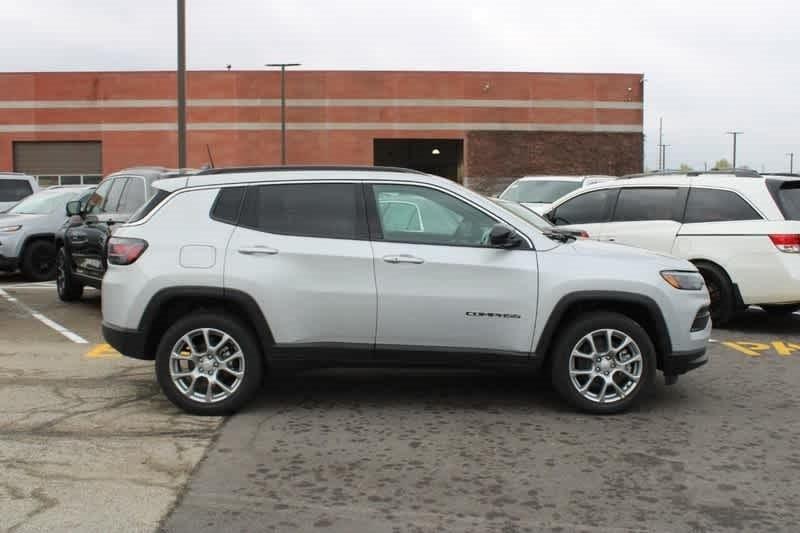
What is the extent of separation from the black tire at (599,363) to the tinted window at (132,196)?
21.6 feet

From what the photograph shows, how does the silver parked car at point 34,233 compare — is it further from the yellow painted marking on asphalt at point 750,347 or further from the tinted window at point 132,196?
the yellow painted marking on asphalt at point 750,347

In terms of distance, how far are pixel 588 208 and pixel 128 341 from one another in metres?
6.88

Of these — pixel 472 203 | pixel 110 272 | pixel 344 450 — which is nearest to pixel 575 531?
pixel 344 450

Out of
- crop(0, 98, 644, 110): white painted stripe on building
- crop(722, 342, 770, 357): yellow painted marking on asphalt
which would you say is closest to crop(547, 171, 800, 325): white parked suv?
crop(722, 342, 770, 357): yellow painted marking on asphalt

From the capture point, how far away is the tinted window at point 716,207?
10156mm

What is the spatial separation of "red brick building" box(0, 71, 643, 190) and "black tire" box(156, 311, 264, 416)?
3945 centimetres

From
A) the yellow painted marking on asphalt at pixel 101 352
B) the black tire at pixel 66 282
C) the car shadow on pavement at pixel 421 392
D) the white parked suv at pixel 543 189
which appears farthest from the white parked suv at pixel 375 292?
the white parked suv at pixel 543 189

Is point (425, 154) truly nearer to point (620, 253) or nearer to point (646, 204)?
point (646, 204)

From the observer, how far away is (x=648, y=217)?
11.0 metres

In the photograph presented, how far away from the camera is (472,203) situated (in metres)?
6.47

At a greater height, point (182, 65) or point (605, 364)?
point (182, 65)

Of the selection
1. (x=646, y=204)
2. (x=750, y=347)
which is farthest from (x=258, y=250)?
(x=646, y=204)

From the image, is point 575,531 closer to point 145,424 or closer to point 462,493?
point 462,493

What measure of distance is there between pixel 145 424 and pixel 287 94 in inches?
1613
